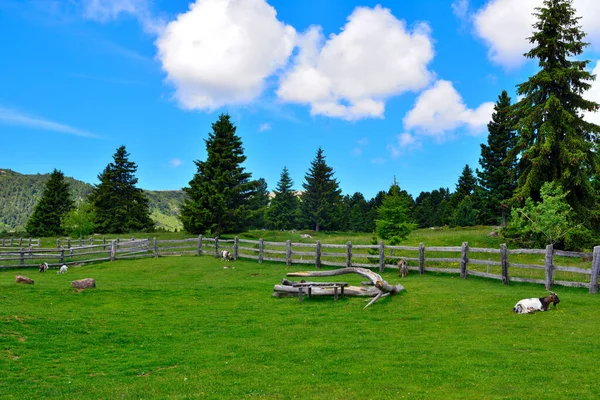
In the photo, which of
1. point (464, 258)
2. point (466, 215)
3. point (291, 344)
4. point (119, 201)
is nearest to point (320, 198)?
point (466, 215)

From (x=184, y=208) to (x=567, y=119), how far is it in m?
38.9

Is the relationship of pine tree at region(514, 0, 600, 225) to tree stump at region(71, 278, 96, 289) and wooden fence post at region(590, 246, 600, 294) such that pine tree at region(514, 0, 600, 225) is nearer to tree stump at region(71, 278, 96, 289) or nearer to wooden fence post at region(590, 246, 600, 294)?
wooden fence post at region(590, 246, 600, 294)

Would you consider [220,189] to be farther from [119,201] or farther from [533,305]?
[533,305]

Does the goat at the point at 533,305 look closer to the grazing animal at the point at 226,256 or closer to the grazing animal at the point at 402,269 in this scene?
the grazing animal at the point at 402,269

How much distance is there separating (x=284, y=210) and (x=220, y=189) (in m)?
23.3

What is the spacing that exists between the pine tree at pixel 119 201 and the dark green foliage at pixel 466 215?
46.9 meters

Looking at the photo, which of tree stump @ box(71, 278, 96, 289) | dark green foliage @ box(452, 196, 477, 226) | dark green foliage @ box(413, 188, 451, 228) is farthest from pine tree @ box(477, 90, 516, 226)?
tree stump @ box(71, 278, 96, 289)

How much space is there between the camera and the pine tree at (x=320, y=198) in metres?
68.0

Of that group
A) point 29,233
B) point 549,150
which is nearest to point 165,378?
point 549,150

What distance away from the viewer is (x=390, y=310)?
47.5ft

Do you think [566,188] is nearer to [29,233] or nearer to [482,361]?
[482,361]

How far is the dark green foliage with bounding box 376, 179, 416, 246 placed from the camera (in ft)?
82.1

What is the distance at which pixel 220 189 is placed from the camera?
49.2 meters

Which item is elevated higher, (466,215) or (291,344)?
(466,215)
